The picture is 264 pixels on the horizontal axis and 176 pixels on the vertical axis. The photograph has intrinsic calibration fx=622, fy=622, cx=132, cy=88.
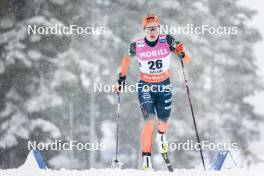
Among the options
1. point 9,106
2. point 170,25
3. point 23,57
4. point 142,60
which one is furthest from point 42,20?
point 142,60

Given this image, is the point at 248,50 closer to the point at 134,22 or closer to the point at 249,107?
the point at 249,107

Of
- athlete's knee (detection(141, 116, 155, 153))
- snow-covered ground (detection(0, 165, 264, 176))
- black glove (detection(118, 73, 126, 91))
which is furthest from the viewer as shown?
black glove (detection(118, 73, 126, 91))

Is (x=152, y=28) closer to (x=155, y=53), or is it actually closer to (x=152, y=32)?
(x=152, y=32)

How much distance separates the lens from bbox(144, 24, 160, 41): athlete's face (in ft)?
22.5

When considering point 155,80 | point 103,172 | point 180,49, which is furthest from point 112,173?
point 180,49

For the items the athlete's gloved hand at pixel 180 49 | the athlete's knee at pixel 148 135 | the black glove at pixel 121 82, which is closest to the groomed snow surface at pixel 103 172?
the athlete's knee at pixel 148 135

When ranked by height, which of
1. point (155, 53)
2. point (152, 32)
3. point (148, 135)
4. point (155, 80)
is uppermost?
point (152, 32)

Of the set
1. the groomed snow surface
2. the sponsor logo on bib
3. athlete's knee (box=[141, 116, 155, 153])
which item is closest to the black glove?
the sponsor logo on bib

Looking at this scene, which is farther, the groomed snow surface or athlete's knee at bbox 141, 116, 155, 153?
athlete's knee at bbox 141, 116, 155, 153

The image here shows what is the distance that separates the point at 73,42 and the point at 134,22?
1996 mm

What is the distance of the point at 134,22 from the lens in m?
19.3

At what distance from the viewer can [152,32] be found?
6.93 meters

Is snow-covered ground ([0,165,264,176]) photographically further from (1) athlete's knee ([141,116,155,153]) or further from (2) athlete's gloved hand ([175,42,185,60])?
(2) athlete's gloved hand ([175,42,185,60])

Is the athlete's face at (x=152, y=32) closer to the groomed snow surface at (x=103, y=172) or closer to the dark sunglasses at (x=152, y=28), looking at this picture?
the dark sunglasses at (x=152, y=28)
